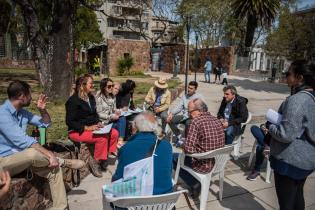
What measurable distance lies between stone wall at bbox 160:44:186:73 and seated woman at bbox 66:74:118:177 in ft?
87.7

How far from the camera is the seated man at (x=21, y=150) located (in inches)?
124

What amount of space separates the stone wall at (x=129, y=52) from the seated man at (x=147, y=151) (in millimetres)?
27414

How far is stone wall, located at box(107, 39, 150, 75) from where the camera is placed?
3056 cm

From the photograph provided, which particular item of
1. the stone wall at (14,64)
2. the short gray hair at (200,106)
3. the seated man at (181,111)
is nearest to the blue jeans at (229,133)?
the seated man at (181,111)

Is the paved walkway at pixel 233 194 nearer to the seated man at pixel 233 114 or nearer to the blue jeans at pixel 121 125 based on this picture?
the seated man at pixel 233 114

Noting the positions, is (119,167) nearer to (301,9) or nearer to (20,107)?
(20,107)

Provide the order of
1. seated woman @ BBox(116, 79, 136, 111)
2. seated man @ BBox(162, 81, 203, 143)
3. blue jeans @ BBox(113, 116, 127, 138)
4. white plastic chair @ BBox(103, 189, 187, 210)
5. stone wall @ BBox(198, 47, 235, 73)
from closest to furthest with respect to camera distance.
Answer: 1. white plastic chair @ BBox(103, 189, 187, 210)
2. blue jeans @ BBox(113, 116, 127, 138)
3. seated man @ BBox(162, 81, 203, 143)
4. seated woman @ BBox(116, 79, 136, 111)
5. stone wall @ BBox(198, 47, 235, 73)

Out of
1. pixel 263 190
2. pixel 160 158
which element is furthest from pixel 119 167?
pixel 263 190

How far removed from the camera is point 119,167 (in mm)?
2773

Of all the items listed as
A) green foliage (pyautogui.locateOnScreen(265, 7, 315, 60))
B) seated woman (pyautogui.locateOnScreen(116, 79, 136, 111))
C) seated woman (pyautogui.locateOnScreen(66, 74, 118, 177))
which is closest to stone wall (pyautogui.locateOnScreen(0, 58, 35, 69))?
green foliage (pyautogui.locateOnScreen(265, 7, 315, 60))

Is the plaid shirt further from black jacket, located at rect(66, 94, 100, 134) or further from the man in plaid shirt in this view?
black jacket, located at rect(66, 94, 100, 134)

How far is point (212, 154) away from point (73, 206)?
5.73 ft

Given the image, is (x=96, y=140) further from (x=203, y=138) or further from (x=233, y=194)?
(x=233, y=194)

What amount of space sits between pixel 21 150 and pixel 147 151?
1.46 metres
